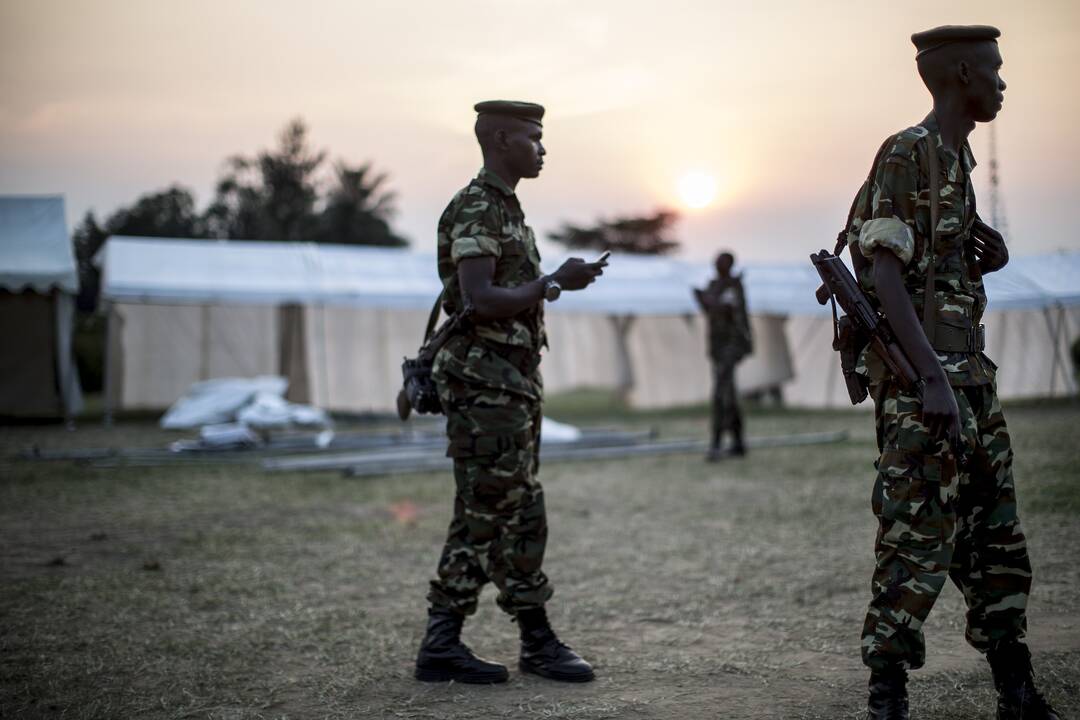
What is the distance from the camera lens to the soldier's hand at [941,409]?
2.65 m

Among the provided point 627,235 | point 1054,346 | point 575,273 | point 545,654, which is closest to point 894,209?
point 575,273

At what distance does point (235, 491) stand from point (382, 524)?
227 cm

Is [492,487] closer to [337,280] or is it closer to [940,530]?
[940,530]

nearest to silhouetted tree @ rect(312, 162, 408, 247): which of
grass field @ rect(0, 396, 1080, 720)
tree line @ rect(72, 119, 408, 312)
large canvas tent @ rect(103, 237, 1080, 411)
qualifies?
tree line @ rect(72, 119, 408, 312)

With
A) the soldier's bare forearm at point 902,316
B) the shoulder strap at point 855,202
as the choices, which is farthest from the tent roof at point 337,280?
the soldier's bare forearm at point 902,316

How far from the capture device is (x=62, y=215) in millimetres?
16578

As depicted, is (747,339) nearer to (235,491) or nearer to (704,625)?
(235,491)

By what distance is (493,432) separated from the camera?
3.54 m

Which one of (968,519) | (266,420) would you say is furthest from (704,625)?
(266,420)

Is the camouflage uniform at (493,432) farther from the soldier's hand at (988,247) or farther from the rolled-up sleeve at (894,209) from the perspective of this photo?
the soldier's hand at (988,247)

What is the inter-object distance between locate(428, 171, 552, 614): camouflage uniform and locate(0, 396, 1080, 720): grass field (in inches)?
16.0

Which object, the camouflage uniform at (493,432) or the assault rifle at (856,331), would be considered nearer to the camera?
the assault rifle at (856,331)

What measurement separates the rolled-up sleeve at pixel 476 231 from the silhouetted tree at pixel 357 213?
4072 cm

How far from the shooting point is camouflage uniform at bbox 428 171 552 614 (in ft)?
11.6
